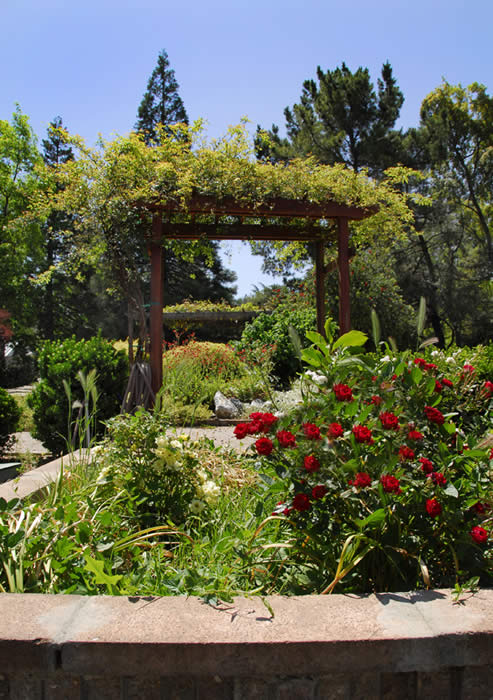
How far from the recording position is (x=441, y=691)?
107cm

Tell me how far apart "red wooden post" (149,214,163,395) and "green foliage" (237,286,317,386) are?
111 inches

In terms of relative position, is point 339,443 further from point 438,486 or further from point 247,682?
point 247,682

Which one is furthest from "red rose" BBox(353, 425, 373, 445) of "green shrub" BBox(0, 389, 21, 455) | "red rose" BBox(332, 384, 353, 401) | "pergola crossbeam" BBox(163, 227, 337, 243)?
"pergola crossbeam" BBox(163, 227, 337, 243)

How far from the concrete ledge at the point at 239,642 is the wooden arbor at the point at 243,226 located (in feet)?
13.0

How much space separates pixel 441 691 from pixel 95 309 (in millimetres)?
25234

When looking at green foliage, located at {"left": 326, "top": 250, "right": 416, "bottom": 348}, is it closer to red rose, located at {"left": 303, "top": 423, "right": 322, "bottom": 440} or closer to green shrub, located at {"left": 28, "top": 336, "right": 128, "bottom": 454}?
green shrub, located at {"left": 28, "top": 336, "right": 128, "bottom": 454}

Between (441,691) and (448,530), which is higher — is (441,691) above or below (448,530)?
below

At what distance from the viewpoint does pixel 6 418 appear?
457 centimetres

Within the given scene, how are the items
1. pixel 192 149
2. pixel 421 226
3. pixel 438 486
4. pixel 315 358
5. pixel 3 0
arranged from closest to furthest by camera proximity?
pixel 438 486 → pixel 315 358 → pixel 3 0 → pixel 192 149 → pixel 421 226

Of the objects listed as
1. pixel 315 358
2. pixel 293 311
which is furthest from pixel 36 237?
pixel 315 358

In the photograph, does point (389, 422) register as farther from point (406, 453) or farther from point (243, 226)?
point (243, 226)

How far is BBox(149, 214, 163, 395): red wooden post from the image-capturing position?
4977 millimetres

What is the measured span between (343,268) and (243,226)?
1270 millimetres

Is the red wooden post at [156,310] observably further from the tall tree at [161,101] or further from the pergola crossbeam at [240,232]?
the tall tree at [161,101]
